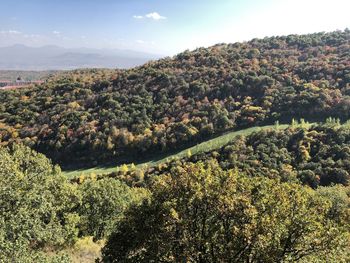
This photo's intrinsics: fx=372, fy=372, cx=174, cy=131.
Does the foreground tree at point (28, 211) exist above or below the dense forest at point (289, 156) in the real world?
above

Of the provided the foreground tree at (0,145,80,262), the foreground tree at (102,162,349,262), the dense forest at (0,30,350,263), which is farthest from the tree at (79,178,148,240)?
the foreground tree at (102,162,349,262)

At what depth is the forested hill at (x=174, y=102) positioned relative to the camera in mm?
126375

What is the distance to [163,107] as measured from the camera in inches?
5645

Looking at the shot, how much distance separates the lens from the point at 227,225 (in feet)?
63.4

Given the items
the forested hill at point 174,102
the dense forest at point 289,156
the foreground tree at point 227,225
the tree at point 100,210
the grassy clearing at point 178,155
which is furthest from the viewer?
the forested hill at point 174,102

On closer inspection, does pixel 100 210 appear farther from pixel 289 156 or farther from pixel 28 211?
pixel 289 156

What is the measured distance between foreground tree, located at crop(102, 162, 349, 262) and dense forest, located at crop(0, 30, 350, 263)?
0.07 m

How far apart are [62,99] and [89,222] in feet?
388

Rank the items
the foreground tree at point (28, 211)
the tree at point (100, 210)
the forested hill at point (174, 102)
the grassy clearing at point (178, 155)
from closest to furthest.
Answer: the foreground tree at point (28, 211) < the tree at point (100, 210) < the grassy clearing at point (178, 155) < the forested hill at point (174, 102)

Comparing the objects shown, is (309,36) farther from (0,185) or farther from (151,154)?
(0,185)

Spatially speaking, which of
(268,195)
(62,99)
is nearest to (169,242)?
(268,195)

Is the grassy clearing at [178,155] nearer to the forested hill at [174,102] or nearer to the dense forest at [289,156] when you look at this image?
the dense forest at [289,156]

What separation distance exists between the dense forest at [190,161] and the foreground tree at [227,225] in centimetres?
7

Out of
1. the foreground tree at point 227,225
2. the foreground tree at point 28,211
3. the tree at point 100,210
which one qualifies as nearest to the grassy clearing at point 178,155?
the tree at point 100,210
